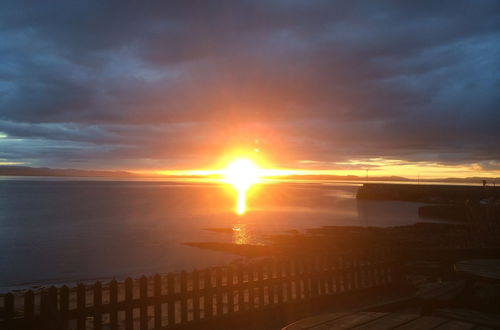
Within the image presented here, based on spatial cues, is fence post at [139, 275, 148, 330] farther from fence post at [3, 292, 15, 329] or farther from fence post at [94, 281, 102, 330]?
fence post at [3, 292, 15, 329]

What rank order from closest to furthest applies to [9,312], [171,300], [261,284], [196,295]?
1. [9,312]
2. [171,300]
3. [196,295]
4. [261,284]

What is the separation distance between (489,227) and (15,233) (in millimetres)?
39836

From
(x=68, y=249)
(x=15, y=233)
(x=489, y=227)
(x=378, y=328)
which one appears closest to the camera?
(x=378, y=328)

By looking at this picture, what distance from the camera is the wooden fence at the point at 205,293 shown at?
6500mm

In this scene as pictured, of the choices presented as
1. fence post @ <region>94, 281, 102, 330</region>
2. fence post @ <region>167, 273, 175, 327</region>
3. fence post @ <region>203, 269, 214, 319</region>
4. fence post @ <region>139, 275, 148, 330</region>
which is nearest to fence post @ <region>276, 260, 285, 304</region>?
fence post @ <region>203, 269, 214, 319</region>

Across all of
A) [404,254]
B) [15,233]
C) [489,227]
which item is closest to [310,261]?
[404,254]

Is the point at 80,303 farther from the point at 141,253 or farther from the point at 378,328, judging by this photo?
the point at 141,253

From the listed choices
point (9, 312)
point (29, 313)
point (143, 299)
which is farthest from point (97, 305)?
point (9, 312)

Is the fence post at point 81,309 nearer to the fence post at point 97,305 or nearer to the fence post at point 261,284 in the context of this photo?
the fence post at point 97,305

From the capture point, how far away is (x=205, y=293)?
7852 millimetres

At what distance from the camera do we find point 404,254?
10.9 meters

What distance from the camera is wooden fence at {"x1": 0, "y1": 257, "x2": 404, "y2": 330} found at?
21.3 ft

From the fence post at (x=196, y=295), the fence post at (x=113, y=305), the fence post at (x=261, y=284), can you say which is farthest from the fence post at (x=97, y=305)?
the fence post at (x=261, y=284)

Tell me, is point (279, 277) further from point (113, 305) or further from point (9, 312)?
point (9, 312)
